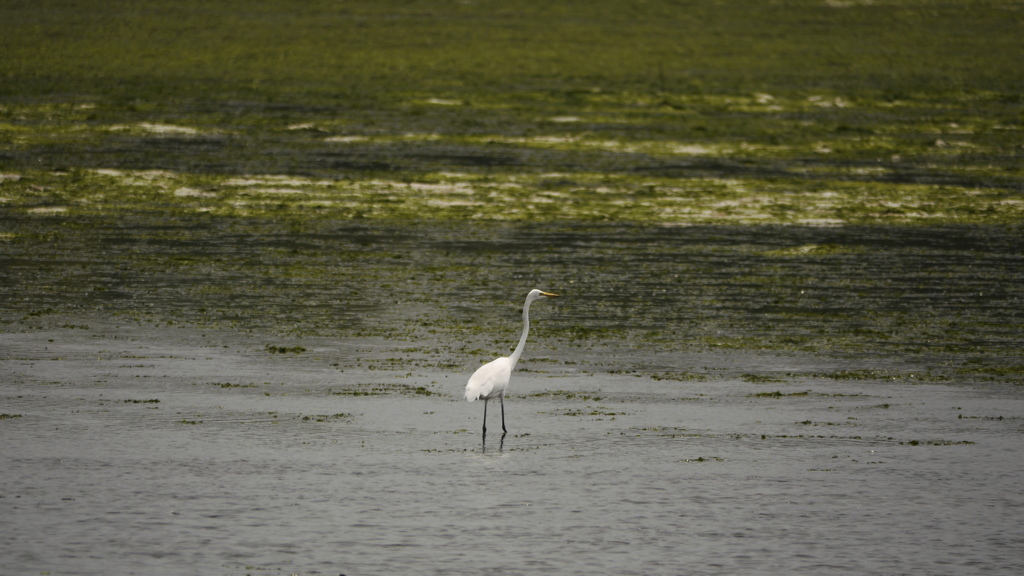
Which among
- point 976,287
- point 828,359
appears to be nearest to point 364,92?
point 976,287

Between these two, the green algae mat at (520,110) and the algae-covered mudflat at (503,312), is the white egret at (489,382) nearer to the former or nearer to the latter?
the algae-covered mudflat at (503,312)

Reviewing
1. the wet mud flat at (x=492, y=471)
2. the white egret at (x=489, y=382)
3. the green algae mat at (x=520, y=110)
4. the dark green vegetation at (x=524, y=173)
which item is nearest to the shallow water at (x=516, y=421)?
the wet mud flat at (x=492, y=471)

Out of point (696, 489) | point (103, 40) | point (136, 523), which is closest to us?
point (136, 523)

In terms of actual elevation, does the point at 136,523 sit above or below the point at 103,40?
below

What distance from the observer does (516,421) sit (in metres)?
16.7

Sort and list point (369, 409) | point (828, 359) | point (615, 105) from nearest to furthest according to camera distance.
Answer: point (369, 409) → point (828, 359) → point (615, 105)

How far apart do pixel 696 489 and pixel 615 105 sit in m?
39.1

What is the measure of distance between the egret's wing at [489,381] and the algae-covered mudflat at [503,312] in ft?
1.94

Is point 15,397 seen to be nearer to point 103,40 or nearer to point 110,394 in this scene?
point 110,394

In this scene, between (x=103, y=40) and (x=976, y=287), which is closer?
(x=976, y=287)

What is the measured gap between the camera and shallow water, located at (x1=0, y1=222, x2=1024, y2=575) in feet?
40.6

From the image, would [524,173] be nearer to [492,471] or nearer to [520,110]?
[520,110]

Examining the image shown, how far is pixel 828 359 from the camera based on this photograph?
2033cm

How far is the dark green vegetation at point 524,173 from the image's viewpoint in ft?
77.2
